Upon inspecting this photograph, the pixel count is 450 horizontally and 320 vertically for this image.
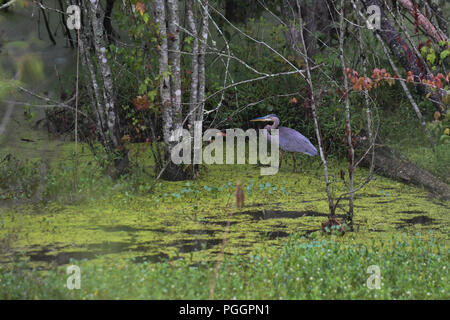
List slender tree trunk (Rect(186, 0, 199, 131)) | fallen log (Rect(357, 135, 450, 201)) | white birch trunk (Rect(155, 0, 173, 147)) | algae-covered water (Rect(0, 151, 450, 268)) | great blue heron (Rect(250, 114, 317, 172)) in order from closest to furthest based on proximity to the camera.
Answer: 1. algae-covered water (Rect(0, 151, 450, 268))
2. white birch trunk (Rect(155, 0, 173, 147))
3. slender tree trunk (Rect(186, 0, 199, 131))
4. fallen log (Rect(357, 135, 450, 201))
5. great blue heron (Rect(250, 114, 317, 172))

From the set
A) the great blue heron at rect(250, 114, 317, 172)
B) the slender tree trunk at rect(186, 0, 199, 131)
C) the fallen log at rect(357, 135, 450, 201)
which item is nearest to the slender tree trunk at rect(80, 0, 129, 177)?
the slender tree trunk at rect(186, 0, 199, 131)

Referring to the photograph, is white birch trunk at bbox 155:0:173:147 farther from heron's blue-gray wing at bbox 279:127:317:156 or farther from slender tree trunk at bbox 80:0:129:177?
heron's blue-gray wing at bbox 279:127:317:156

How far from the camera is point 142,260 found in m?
4.79

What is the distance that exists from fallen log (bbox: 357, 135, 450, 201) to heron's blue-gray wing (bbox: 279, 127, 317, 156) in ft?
2.40

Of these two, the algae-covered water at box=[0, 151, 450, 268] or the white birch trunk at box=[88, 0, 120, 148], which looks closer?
the algae-covered water at box=[0, 151, 450, 268]

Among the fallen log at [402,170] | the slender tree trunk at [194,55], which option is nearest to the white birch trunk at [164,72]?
the slender tree trunk at [194,55]

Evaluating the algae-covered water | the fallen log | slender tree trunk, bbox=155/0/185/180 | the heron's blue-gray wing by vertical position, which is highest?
slender tree trunk, bbox=155/0/185/180

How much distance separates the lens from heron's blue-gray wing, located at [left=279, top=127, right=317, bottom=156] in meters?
7.60

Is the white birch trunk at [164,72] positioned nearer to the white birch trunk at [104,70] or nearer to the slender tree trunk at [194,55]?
the slender tree trunk at [194,55]

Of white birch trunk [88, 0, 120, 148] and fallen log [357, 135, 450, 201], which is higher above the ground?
white birch trunk [88, 0, 120, 148]

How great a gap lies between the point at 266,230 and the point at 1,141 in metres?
4.40
